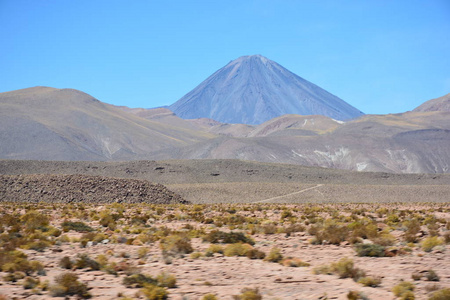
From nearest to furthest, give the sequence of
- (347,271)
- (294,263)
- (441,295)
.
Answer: (441,295), (347,271), (294,263)

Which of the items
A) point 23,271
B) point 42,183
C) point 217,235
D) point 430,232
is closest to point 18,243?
point 23,271

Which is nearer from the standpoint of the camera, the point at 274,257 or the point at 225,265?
the point at 225,265

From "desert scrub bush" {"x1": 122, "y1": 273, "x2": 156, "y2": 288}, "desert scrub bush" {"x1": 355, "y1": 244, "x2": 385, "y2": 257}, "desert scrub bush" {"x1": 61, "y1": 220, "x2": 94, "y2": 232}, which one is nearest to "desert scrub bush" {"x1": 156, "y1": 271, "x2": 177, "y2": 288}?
"desert scrub bush" {"x1": 122, "y1": 273, "x2": 156, "y2": 288}

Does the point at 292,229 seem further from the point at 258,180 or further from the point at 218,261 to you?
the point at 258,180

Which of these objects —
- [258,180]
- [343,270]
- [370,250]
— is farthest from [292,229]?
[258,180]

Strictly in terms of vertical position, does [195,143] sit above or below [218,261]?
above

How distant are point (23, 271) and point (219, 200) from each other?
45.6 meters

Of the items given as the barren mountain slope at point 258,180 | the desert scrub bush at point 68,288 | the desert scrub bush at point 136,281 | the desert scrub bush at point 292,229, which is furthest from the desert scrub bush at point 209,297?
the barren mountain slope at point 258,180

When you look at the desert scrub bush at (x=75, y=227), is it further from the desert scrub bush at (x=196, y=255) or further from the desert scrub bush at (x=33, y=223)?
the desert scrub bush at (x=196, y=255)

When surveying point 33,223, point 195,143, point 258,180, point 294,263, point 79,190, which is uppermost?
point 195,143

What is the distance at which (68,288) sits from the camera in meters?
9.57

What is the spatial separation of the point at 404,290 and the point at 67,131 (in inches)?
6272

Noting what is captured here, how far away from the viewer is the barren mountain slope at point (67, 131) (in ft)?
460

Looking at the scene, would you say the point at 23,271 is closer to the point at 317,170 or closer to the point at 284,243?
the point at 284,243
